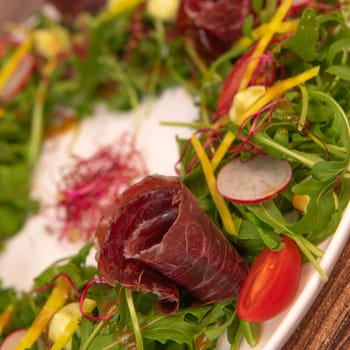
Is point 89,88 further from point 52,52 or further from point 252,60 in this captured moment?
point 252,60

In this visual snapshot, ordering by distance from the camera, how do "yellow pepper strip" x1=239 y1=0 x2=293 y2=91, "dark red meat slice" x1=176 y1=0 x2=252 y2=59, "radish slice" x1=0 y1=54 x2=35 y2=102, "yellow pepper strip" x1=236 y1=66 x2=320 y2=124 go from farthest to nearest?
1. "radish slice" x1=0 y1=54 x2=35 y2=102
2. "dark red meat slice" x1=176 y1=0 x2=252 y2=59
3. "yellow pepper strip" x1=239 y1=0 x2=293 y2=91
4. "yellow pepper strip" x1=236 y1=66 x2=320 y2=124

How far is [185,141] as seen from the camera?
140 cm

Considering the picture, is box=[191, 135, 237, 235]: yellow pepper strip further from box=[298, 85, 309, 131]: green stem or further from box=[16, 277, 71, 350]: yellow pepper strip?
box=[16, 277, 71, 350]: yellow pepper strip

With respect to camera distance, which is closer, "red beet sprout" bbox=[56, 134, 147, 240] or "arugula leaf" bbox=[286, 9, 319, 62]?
"arugula leaf" bbox=[286, 9, 319, 62]

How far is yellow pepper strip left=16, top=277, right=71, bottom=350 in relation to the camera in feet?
4.07

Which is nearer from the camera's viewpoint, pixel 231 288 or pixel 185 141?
pixel 231 288

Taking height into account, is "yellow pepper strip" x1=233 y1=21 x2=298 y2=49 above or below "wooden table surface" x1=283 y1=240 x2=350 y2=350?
above

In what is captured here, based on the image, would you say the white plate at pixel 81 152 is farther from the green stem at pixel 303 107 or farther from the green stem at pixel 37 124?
the green stem at pixel 303 107

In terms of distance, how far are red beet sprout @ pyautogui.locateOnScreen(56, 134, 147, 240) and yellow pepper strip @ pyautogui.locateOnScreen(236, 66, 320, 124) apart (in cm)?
62

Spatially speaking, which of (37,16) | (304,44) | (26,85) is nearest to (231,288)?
(304,44)

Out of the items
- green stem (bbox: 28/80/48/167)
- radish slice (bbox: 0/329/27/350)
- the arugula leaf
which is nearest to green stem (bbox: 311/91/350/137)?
the arugula leaf

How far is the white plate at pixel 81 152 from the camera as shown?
1739 mm

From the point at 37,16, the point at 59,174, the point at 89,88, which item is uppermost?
the point at 37,16

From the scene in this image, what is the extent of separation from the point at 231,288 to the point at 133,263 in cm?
21
